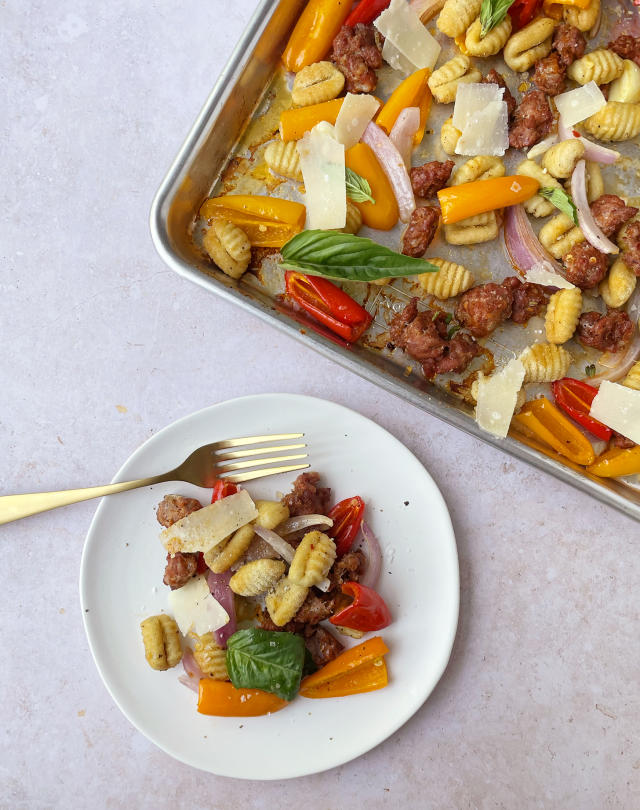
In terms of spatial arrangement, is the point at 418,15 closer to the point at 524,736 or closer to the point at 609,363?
the point at 609,363

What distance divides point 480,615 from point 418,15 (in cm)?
183

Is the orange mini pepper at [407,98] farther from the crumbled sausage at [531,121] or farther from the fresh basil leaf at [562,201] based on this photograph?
the fresh basil leaf at [562,201]

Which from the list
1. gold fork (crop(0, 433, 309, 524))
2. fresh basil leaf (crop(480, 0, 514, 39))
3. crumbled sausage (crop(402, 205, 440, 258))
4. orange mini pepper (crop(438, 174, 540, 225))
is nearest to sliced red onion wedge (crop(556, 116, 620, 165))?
orange mini pepper (crop(438, 174, 540, 225))

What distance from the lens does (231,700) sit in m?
2.01

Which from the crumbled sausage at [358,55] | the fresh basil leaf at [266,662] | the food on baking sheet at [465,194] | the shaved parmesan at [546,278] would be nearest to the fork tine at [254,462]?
the food on baking sheet at [465,194]

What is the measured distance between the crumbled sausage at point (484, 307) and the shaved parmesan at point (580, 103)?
1.78 ft

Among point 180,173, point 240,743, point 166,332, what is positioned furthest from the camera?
point 166,332

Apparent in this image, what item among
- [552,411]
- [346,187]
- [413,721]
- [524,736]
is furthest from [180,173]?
[524,736]

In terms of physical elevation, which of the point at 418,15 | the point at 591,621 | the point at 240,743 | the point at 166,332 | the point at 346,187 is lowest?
the point at 240,743

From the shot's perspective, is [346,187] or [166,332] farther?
[166,332]

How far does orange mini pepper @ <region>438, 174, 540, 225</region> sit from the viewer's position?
1.98 meters

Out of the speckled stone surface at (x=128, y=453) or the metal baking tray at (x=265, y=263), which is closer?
the metal baking tray at (x=265, y=263)

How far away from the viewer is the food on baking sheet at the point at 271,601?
1957 millimetres

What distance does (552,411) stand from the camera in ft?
6.72
